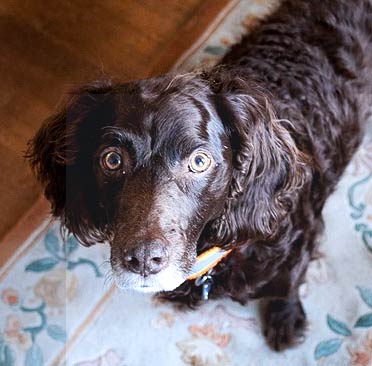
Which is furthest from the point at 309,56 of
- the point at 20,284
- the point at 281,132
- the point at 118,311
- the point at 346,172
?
the point at 20,284

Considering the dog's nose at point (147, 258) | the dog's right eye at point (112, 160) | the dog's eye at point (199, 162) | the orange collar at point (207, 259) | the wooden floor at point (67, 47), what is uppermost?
the dog's eye at point (199, 162)

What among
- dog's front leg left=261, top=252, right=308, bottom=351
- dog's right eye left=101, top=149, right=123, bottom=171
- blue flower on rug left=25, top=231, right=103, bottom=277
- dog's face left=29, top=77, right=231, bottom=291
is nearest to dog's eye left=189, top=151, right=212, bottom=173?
dog's face left=29, top=77, right=231, bottom=291

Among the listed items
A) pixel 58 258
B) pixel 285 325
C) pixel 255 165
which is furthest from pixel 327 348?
pixel 58 258

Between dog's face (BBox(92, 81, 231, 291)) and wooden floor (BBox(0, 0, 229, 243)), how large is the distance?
620 mm

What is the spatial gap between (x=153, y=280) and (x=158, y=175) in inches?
6.6

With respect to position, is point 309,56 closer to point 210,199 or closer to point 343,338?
point 210,199

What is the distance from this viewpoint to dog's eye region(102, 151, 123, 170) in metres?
0.96

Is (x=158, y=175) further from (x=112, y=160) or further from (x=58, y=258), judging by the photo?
(x=58, y=258)

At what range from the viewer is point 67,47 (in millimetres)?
1686

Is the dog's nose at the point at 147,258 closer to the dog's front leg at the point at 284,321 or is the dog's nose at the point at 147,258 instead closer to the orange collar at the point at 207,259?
the orange collar at the point at 207,259

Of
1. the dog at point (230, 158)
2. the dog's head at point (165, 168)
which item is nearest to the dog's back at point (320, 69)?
the dog at point (230, 158)

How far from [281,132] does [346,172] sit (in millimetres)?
480

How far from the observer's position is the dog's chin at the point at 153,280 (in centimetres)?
99

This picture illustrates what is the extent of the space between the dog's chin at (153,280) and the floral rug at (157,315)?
36cm
